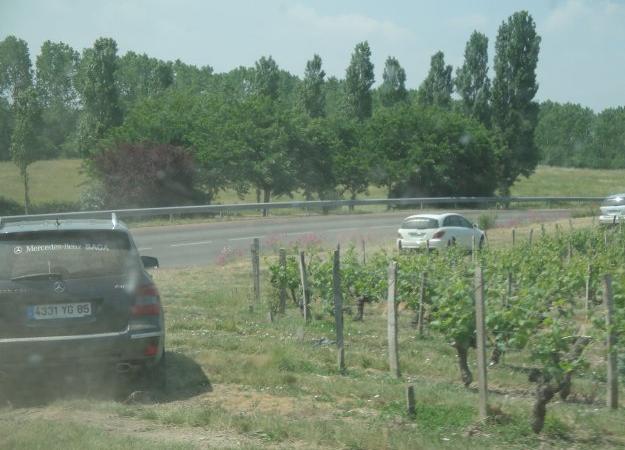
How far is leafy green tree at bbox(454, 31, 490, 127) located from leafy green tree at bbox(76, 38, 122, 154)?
2591 cm

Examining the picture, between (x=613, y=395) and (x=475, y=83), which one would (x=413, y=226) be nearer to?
(x=613, y=395)

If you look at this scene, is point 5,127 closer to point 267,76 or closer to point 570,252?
point 267,76

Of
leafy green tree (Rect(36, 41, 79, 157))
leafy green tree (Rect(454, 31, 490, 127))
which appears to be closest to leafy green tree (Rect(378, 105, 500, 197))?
leafy green tree (Rect(454, 31, 490, 127))

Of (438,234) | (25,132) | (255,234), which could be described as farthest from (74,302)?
(25,132)

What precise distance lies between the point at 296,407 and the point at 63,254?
99.1 inches

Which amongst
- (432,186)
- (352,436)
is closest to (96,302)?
(352,436)

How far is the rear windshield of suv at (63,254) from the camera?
761cm

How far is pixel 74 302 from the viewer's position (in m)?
7.61

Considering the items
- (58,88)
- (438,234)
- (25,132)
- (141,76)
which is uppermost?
(141,76)

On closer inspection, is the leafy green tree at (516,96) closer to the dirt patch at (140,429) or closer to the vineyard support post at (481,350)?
the vineyard support post at (481,350)

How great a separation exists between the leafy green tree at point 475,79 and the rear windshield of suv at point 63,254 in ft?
190

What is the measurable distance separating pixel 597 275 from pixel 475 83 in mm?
53455

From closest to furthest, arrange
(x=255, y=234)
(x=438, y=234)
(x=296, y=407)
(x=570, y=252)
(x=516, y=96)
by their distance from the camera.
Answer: (x=296, y=407), (x=570, y=252), (x=438, y=234), (x=255, y=234), (x=516, y=96)

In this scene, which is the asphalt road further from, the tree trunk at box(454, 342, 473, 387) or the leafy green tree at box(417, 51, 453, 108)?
the leafy green tree at box(417, 51, 453, 108)
